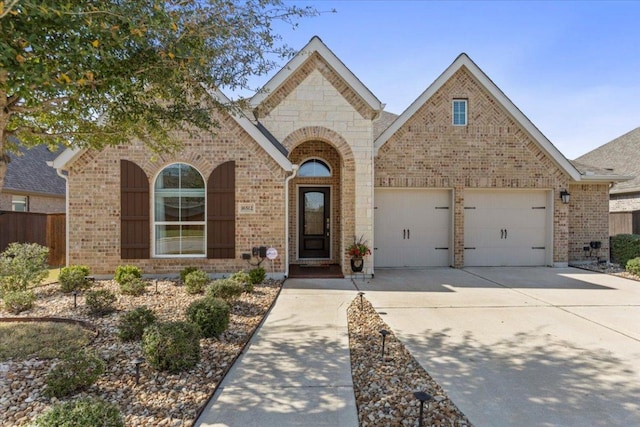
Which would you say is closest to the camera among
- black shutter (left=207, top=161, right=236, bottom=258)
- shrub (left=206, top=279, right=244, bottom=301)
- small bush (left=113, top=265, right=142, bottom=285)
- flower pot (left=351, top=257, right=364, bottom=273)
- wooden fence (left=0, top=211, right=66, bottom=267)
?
shrub (left=206, top=279, right=244, bottom=301)

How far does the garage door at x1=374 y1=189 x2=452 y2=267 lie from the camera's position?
11.5m

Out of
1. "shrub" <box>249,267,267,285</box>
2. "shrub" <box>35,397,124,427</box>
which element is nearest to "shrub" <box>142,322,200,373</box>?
"shrub" <box>35,397,124,427</box>

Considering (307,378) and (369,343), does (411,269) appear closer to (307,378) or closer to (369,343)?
(369,343)

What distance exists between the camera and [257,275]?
838 centimetres

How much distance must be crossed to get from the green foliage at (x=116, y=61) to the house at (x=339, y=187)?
253cm

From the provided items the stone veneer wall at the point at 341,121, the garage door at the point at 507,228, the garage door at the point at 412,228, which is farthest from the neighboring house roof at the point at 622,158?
the stone veneer wall at the point at 341,121

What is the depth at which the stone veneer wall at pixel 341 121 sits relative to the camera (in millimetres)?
9648

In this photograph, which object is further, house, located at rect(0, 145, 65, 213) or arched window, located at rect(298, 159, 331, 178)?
house, located at rect(0, 145, 65, 213)

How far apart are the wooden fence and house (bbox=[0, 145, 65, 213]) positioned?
121 inches

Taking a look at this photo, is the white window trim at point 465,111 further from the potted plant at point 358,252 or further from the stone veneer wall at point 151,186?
the stone veneer wall at point 151,186

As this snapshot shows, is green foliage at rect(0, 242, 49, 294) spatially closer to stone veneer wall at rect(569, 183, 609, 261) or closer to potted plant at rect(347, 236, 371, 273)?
potted plant at rect(347, 236, 371, 273)

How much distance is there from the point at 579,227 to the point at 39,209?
21.7 meters

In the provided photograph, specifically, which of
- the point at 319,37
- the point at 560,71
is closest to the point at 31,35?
the point at 319,37

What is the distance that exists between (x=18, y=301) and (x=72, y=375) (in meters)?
4.13
